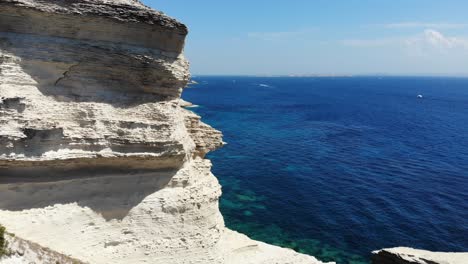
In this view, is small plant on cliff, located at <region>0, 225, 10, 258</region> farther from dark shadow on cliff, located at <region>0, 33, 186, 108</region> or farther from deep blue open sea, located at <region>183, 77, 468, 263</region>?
deep blue open sea, located at <region>183, 77, 468, 263</region>

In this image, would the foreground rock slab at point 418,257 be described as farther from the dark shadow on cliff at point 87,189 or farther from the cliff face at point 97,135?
the dark shadow on cliff at point 87,189

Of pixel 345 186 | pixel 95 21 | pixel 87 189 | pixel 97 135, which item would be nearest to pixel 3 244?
pixel 87 189

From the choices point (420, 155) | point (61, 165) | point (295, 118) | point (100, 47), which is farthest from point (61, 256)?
point (295, 118)

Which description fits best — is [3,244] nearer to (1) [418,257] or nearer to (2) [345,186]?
(1) [418,257]

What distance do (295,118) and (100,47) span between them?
8882 cm

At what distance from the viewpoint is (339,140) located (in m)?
78.0

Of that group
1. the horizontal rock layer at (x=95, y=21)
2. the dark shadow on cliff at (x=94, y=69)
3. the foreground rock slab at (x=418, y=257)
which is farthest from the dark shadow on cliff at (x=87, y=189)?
the foreground rock slab at (x=418, y=257)

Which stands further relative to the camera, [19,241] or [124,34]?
[124,34]

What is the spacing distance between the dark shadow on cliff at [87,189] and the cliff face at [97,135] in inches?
1.9

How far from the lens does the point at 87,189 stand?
63.3ft

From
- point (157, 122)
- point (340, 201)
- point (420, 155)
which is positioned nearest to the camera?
point (157, 122)

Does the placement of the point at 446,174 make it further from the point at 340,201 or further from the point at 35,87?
the point at 35,87

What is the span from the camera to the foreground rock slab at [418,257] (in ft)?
86.2

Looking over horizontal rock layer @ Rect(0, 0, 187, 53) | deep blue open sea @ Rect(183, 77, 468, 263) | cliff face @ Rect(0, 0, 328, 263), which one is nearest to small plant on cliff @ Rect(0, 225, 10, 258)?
cliff face @ Rect(0, 0, 328, 263)
